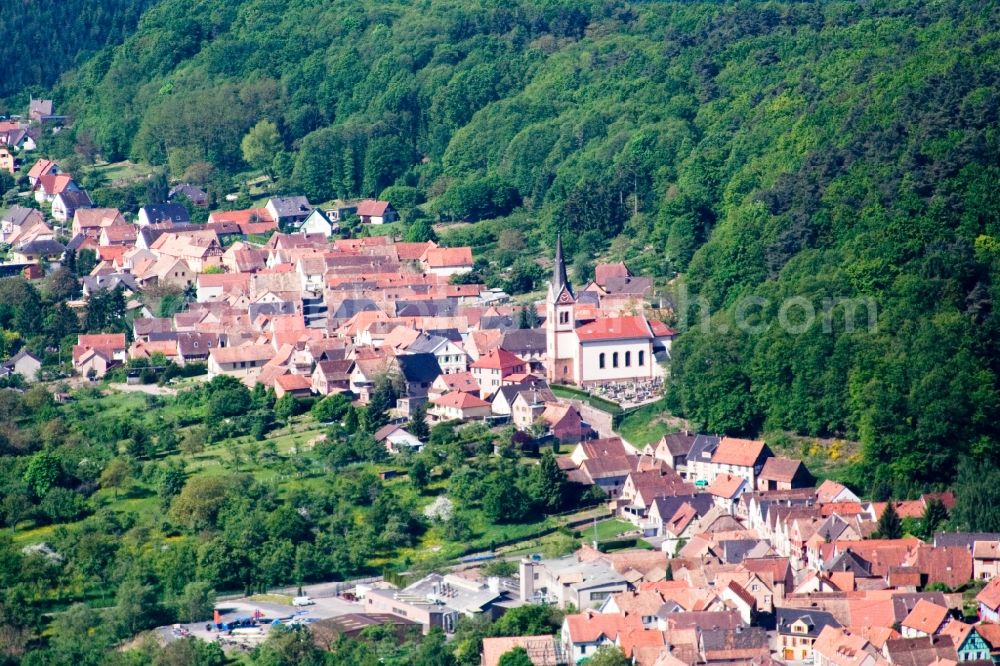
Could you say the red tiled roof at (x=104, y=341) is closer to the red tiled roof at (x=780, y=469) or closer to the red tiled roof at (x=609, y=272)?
the red tiled roof at (x=609, y=272)

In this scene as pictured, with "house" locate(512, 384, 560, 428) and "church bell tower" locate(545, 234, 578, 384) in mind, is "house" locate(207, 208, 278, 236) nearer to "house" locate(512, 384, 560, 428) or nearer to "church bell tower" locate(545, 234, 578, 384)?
"church bell tower" locate(545, 234, 578, 384)

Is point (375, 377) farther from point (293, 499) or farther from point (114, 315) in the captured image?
point (114, 315)

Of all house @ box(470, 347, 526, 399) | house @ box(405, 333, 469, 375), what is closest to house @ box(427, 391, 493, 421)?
house @ box(470, 347, 526, 399)

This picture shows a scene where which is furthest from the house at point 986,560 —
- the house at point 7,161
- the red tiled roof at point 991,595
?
the house at point 7,161

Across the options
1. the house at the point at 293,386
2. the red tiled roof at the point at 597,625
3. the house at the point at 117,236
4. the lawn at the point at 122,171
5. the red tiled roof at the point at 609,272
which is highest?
the lawn at the point at 122,171

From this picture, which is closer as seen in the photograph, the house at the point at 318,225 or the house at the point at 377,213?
the house at the point at 318,225

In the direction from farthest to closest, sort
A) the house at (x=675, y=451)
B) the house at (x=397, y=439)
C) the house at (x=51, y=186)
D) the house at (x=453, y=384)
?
1. the house at (x=51, y=186)
2. the house at (x=453, y=384)
3. the house at (x=397, y=439)
4. the house at (x=675, y=451)
